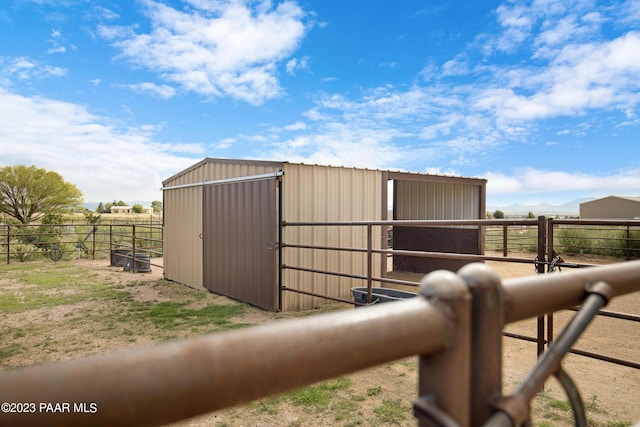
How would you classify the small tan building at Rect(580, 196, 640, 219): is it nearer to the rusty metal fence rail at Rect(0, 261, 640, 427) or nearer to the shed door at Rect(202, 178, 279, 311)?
the shed door at Rect(202, 178, 279, 311)

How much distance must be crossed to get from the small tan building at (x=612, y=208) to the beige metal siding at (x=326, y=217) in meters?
27.1

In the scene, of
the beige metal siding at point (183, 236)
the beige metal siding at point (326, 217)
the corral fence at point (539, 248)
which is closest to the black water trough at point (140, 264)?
the beige metal siding at point (183, 236)

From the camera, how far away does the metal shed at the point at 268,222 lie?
199 inches

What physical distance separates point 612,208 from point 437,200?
89.7 ft

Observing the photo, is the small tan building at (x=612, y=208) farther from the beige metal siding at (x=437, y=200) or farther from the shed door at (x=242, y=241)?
the shed door at (x=242, y=241)

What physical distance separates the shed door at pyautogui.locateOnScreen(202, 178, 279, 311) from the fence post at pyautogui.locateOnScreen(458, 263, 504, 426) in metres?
4.59

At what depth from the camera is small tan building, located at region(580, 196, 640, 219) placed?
25.3m

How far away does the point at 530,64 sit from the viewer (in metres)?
10.5

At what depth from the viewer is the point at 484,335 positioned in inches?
17.9

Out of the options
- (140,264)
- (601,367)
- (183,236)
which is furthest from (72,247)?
(601,367)

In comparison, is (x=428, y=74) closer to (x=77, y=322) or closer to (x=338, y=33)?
(x=338, y=33)

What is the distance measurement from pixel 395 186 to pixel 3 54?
14.6 meters

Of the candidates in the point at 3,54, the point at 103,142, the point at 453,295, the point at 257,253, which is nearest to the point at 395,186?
the point at 257,253

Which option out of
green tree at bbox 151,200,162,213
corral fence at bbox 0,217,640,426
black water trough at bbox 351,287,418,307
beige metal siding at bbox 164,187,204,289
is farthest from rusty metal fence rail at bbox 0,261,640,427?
green tree at bbox 151,200,162,213
